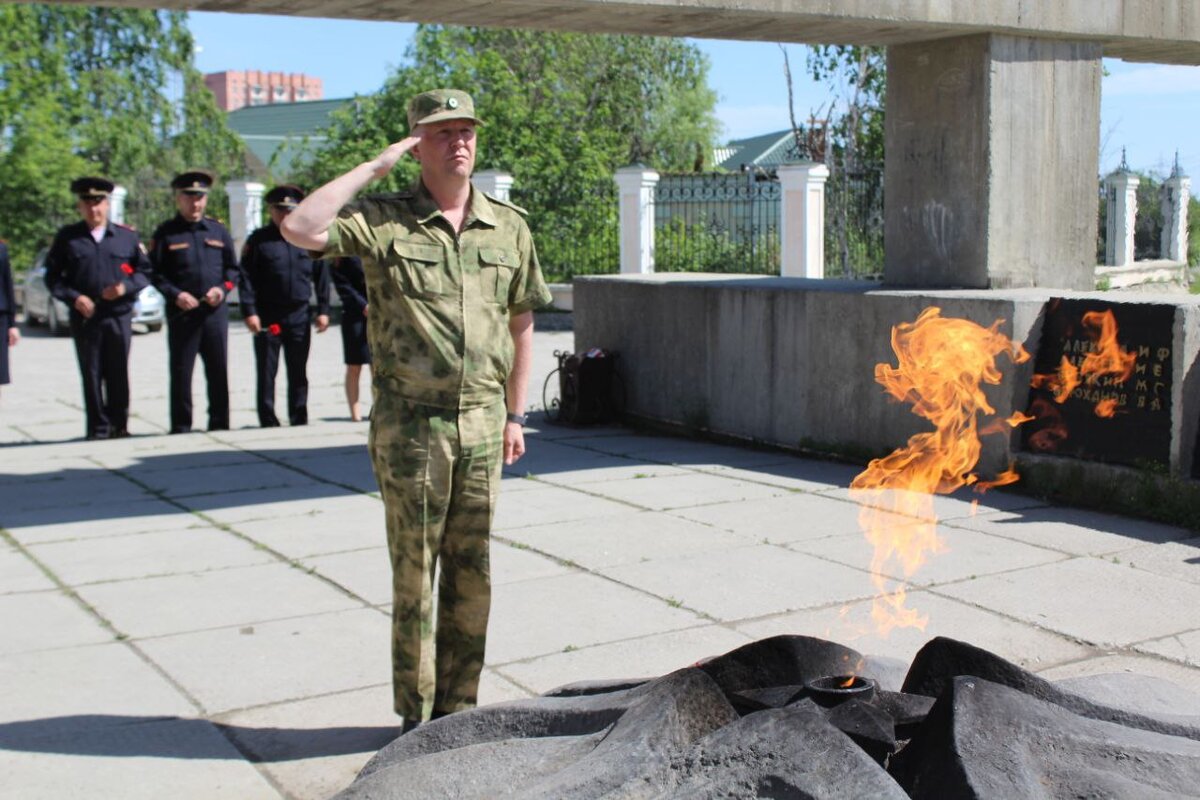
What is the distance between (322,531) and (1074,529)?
14.3 feet

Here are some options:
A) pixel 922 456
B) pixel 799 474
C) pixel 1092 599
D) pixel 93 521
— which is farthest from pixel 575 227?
pixel 922 456

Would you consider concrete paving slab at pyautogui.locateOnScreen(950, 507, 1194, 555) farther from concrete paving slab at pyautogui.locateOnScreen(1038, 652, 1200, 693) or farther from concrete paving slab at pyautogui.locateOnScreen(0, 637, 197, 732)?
concrete paving slab at pyautogui.locateOnScreen(0, 637, 197, 732)

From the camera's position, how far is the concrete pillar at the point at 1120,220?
26.1 metres

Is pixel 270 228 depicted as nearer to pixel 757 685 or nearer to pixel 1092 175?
pixel 1092 175

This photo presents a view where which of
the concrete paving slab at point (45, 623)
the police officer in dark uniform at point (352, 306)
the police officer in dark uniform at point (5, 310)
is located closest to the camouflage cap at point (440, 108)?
the concrete paving slab at point (45, 623)

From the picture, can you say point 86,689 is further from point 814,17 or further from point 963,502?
point 814,17

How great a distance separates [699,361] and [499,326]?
22.7 ft

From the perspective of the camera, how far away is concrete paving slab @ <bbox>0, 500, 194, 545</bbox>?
8133mm

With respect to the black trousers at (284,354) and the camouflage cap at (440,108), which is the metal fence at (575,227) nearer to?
the black trousers at (284,354)

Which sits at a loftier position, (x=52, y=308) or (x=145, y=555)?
(x=52, y=308)

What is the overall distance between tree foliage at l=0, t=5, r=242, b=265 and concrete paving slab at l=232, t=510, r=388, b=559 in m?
23.9

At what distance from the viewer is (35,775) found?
14.6ft

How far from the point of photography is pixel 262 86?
6004 inches

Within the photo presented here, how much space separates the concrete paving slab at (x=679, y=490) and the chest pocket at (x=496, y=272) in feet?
13.7
